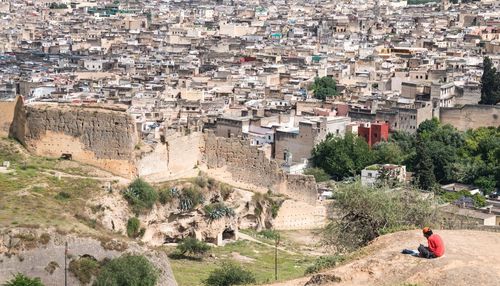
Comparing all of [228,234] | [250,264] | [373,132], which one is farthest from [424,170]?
[250,264]

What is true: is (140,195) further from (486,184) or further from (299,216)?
(486,184)

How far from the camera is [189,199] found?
2408 centimetres

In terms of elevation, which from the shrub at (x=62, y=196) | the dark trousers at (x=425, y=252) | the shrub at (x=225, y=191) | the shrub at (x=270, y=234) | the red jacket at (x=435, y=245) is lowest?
the shrub at (x=270, y=234)

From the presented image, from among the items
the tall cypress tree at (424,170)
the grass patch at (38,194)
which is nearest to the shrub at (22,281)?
the grass patch at (38,194)

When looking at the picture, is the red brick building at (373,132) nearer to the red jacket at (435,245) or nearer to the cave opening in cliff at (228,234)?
the cave opening in cliff at (228,234)

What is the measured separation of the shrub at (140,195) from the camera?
74.3 feet

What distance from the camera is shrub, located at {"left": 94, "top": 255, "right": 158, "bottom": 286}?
17.2 metres

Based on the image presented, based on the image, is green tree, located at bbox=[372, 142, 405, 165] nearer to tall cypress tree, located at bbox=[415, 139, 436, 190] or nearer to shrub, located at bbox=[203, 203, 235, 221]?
tall cypress tree, located at bbox=[415, 139, 436, 190]

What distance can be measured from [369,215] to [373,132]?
68.1 feet

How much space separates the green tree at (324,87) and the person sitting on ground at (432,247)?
109ft

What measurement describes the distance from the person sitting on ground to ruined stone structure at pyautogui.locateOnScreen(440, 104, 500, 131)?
28.8 meters

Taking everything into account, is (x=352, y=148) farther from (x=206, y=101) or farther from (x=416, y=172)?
(x=206, y=101)

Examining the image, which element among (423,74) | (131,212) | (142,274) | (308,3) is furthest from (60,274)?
(308,3)

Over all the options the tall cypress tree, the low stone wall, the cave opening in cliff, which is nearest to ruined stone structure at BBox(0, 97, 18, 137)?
the cave opening in cliff
